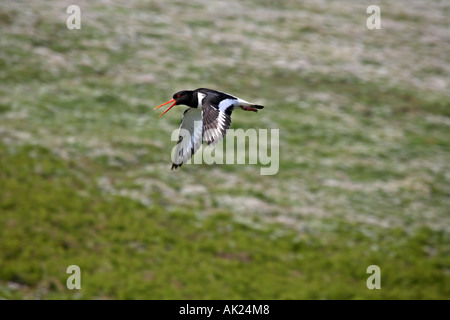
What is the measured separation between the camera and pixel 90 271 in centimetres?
2731

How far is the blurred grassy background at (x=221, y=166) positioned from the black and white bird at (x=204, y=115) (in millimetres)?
11578

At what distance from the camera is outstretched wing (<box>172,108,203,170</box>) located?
17177 mm

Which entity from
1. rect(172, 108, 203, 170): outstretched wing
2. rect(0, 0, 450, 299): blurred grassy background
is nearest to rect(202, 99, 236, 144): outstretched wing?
rect(172, 108, 203, 170): outstretched wing

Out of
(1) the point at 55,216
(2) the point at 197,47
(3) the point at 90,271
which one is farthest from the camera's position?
(2) the point at 197,47

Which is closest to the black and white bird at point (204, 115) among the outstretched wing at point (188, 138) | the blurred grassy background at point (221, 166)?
the outstretched wing at point (188, 138)

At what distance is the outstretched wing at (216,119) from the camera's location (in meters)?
12.9

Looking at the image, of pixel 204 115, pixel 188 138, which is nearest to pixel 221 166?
pixel 188 138

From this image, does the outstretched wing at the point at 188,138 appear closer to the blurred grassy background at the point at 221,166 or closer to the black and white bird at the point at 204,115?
the black and white bird at the point at 204,115

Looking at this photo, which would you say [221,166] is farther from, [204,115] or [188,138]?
[204,115]

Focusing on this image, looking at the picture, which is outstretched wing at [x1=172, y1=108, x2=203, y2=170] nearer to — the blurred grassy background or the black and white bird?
the black and white bird

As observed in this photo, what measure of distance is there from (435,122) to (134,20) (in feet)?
105
